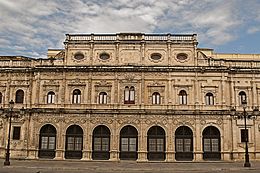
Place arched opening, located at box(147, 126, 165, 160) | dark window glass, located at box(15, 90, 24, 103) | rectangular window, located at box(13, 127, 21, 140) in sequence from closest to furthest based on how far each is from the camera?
1. arched opening, located at box(147, 126, 165, 160)
2. rectangular window, located at box(13, 127, 21, 140)
3. dark window glass, located at box(15, 90, 24, 103)

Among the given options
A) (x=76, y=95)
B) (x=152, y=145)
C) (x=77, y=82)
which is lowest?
(x=152, y=145)

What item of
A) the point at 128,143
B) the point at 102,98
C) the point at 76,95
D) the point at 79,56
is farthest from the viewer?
the point at 79,56

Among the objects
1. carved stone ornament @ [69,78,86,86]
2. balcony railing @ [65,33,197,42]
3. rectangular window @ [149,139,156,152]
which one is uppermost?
balcony railing @ [65,33,197,42]

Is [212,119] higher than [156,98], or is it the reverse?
[156,98]

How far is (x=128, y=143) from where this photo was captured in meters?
32.7

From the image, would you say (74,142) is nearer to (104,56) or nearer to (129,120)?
(129,120)

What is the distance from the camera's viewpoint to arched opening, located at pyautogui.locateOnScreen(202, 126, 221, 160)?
3216 centimetres

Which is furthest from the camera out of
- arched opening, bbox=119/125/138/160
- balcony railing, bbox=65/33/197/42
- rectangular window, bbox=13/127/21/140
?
balcony railing, bbox=65/33/197/42

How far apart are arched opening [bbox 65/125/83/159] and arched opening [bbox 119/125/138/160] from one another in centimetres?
455

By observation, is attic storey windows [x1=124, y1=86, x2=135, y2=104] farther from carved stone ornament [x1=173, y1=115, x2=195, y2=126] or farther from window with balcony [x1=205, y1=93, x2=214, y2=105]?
window with balcony [x1=205, y1=93, x2=214, y2=105]

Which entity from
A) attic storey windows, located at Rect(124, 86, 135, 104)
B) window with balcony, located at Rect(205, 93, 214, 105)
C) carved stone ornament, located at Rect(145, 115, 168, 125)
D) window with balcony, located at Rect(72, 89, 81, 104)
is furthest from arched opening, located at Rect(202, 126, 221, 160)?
window with balcony, located at Rect(72, 89, 81, 104)

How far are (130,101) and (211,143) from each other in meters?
9.98

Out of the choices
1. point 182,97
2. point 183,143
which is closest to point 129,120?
point 183,143

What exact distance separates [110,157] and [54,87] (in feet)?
33.4
